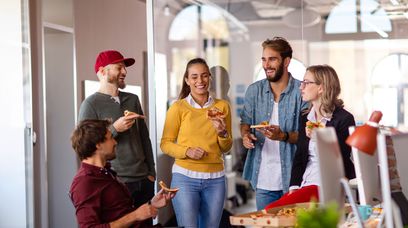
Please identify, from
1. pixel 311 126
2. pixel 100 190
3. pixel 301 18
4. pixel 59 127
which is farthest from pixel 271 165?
pixel 59 127

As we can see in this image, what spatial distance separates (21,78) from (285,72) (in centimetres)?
211

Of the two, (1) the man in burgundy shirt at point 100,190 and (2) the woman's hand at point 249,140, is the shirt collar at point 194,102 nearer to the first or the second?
(2) the woman's hand at point 249,140

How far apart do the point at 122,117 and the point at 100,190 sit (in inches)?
49.1

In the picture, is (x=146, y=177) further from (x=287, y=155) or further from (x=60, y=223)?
(x=60, y=223)

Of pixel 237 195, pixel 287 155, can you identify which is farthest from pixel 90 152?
pixel 237 195

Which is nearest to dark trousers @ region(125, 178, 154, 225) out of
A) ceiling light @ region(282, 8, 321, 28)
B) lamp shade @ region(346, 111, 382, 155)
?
ceiling light @ region(282, 8, 321, 28)

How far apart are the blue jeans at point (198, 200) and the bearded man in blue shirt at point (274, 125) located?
0.28 metres

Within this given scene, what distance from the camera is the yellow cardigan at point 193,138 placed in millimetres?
5699

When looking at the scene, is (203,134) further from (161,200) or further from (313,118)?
(161,200)

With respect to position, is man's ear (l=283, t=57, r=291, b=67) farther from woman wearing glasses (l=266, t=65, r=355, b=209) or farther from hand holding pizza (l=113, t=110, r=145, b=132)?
hand holding pizza (l=113, t=110, r=145, b=132)

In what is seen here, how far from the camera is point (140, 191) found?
5785mm

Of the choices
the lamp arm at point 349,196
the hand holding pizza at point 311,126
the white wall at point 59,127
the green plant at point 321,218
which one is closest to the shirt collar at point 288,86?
the hand holding pizza at point 311,126

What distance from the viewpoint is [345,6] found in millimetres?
6812

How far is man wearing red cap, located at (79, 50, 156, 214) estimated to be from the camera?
5.64 metres
